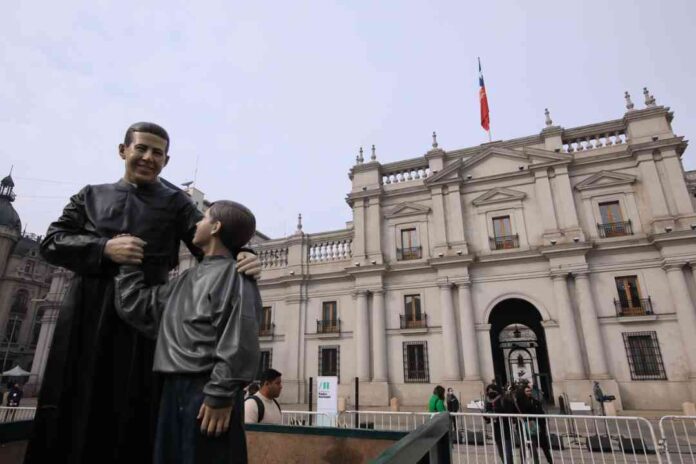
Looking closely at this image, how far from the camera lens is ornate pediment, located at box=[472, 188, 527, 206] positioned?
17.7 m

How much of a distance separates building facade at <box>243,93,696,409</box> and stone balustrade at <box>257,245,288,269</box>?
0.29ft

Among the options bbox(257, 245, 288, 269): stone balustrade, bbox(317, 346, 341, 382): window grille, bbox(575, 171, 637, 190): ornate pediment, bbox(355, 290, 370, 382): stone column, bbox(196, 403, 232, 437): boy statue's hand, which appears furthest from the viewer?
bbox(257, 245, 288, 269): stone balustrade

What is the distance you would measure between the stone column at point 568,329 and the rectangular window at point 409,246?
591cm

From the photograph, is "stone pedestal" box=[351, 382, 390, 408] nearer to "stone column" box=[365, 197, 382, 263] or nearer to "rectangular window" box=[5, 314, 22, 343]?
"stone column" box=[365, 197, 382, 263]

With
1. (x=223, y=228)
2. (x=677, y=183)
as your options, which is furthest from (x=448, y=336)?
(x=223, y=228)

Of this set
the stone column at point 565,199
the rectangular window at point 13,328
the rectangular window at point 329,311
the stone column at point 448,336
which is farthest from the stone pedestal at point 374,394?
the rectangular window at point 13,328

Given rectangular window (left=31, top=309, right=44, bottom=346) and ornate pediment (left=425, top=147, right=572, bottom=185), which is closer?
ornate pediment (left=425, top=147, right=572, bottom=185)

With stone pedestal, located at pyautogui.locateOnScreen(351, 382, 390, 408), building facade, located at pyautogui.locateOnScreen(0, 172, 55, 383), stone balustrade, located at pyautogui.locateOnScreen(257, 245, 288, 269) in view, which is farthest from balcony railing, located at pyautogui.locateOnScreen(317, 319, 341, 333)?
building facade, located at pyautogui.locateOnScreen(0, 172, 55, 383)

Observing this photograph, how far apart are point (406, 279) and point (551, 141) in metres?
9.25

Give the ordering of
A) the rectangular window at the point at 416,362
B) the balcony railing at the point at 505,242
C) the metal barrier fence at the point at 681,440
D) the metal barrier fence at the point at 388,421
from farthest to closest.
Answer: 1. the balcony railing at the point at 505,242
2. the rectangular window at the point at 416,362
3. the metal barrier fence at the point at 388,421
4. the metal barrier fence at the point at 681,440

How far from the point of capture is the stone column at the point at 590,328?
Result: 558 inches

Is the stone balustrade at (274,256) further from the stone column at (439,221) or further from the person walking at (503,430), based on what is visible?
the person walking at (503,430)

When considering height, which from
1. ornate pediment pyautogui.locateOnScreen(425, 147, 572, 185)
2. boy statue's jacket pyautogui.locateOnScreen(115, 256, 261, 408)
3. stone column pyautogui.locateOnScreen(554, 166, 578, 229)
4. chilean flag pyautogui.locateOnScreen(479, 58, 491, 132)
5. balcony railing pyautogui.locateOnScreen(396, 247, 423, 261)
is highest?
chilean flag pyautogui.locateOnScreen(479, 58, 491, 132)

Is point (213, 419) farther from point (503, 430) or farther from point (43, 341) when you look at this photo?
point (43, 341)
